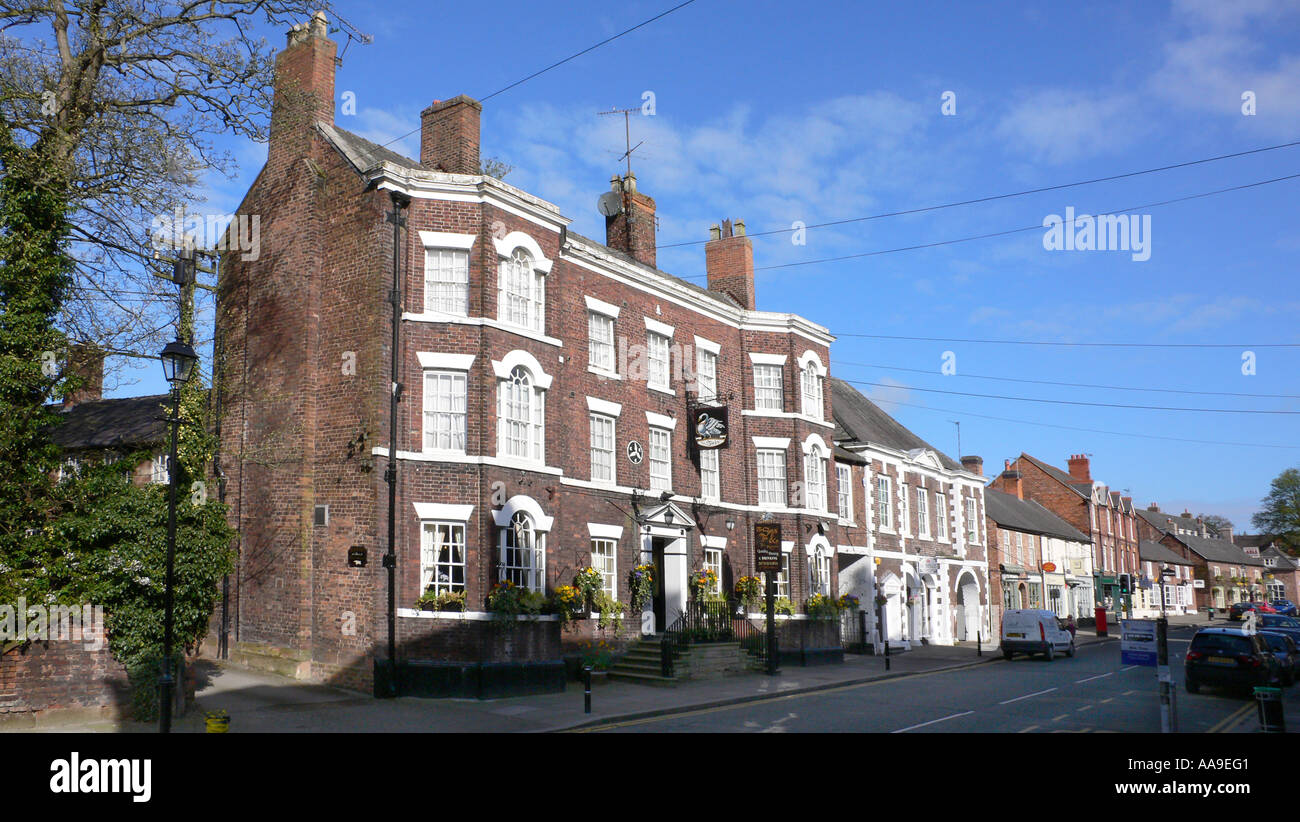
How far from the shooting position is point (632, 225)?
98.7 feet

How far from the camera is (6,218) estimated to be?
52.1 ft

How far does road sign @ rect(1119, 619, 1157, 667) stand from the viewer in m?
16.2

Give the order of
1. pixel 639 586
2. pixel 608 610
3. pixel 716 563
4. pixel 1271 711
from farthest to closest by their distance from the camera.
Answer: pixel 716 563
pixel 639 586
pixel 608 610
pixel 1271 711

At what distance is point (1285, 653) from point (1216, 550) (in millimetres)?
85084

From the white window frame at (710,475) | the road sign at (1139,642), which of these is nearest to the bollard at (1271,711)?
the road sign at (1139,642)

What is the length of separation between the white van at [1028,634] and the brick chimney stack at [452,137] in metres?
24.8

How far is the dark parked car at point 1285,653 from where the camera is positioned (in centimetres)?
2536

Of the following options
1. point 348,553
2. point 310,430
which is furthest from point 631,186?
point 348,553

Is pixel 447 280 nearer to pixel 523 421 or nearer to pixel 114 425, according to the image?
pixel 523 421

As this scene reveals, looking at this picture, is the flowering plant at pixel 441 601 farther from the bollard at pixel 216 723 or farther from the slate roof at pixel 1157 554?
the slate roof at pixel 1157 554

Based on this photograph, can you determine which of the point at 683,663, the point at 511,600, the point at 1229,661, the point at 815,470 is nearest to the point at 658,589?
the point at 683,663
